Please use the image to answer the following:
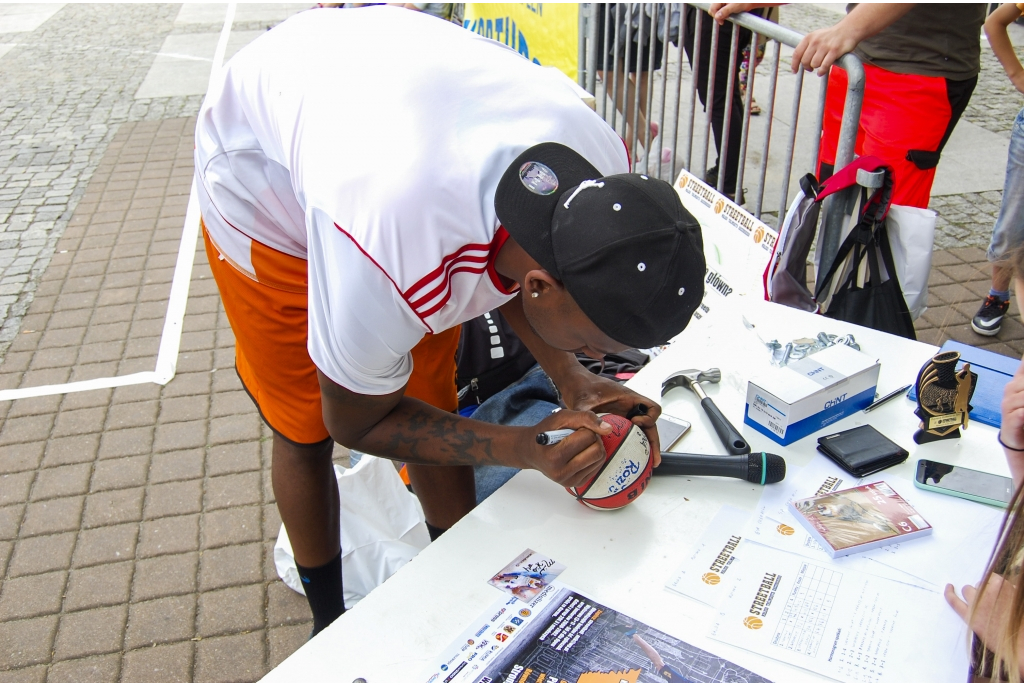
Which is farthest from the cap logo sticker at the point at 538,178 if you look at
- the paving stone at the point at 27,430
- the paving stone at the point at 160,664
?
the paving stone at the point at 27,430

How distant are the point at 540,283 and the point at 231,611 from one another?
1751 mm

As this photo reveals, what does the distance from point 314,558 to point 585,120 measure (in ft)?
4.40

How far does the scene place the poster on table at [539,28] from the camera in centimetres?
411

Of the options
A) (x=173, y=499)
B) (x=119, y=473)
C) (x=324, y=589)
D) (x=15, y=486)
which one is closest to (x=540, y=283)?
(x=324, y=589)

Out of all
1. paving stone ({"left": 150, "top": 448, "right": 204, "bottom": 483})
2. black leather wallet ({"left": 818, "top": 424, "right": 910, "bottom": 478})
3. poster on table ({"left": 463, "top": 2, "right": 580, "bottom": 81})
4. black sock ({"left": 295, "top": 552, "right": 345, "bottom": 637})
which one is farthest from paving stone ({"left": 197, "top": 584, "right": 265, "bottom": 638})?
poster on table ({"left": 463, "top": 2, "right": 580, "bottom": 81})

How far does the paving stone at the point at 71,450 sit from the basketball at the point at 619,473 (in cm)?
245

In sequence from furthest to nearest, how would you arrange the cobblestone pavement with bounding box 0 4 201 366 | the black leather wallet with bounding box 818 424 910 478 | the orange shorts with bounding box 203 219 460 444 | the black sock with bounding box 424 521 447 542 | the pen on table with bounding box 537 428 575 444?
the cobblestone pavement with bounding box 0 4 201 366
the black sock with bounding box 424 521 447 542
the orange shorts with bounding box 203 219 460 444
the black leather wallet with bounding box 818 424 910 478
the pen on table with bounding box 537 428 575 444

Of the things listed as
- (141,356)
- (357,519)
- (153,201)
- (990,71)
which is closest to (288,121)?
(357,519)

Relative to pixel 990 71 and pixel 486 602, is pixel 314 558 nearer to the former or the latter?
pixel 486 602

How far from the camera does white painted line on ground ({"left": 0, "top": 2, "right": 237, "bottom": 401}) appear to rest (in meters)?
3.55

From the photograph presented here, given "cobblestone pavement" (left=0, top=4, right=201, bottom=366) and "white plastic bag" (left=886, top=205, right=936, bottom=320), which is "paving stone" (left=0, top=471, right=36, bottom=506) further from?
"white plastic bag" (left=886, top=205, right=936, bottom=320)

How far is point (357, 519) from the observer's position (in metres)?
2.44

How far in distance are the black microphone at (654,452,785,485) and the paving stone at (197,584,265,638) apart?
1499 millimetres

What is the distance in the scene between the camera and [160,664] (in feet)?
7.41
